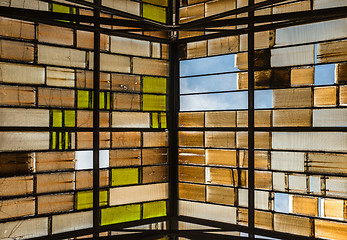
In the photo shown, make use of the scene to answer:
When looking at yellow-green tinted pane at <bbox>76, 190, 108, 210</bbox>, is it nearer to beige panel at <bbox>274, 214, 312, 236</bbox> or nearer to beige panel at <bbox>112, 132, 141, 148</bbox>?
beige panel at <bbox>112, 132, 141, 148</bbox>

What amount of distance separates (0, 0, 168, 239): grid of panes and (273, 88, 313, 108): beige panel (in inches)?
55.3

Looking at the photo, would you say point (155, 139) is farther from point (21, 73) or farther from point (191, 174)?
point (21, 73)

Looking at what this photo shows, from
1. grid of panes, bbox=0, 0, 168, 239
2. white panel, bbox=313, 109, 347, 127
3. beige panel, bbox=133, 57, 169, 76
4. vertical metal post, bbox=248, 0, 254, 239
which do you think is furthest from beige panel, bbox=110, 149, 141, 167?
white panel, bbox=313, 109, 347, 127

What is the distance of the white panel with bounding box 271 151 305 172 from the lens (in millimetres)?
3939

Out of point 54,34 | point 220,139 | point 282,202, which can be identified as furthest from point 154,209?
point 54,34

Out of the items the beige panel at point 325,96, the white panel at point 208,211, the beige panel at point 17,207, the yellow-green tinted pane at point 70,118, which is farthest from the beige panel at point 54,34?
the beige panel at point 325,96

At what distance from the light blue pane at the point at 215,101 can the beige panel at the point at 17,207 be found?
206 centimetres

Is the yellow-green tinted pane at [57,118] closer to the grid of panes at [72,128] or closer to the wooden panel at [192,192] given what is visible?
the grid of panes at [72,128]

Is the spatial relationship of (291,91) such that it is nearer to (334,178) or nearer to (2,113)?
(334,178)

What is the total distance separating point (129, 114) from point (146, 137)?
36 cm

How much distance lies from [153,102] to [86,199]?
138cm

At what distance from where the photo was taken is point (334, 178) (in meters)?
3.74

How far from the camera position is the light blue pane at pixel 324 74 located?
380 centimetres

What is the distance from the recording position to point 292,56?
4012 millimetres
